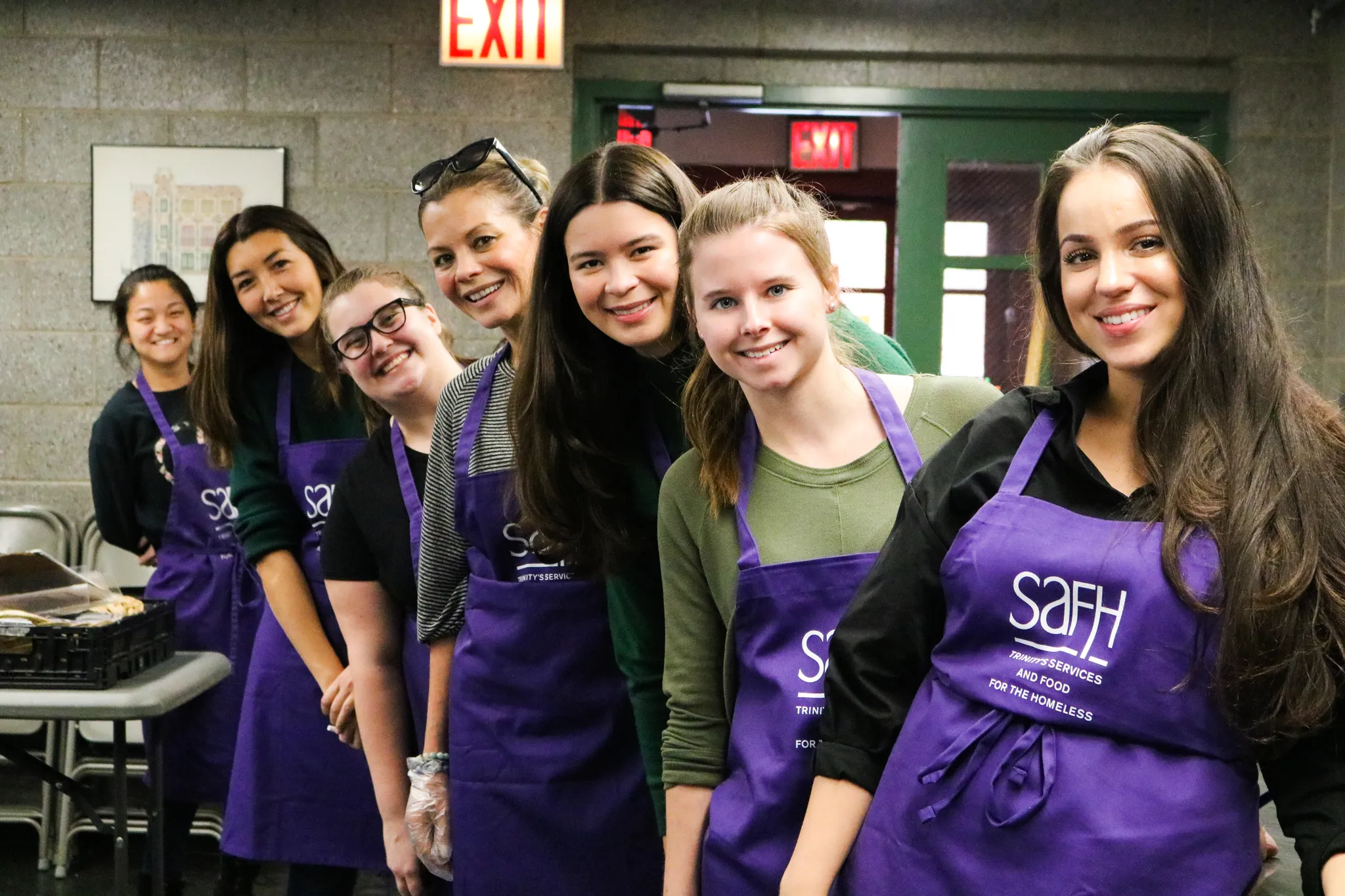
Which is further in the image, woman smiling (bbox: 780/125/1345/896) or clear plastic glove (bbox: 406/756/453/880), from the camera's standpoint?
clear plastic glove (bbox: 406/756/453/880)

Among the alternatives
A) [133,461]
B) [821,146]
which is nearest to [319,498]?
[133,461]

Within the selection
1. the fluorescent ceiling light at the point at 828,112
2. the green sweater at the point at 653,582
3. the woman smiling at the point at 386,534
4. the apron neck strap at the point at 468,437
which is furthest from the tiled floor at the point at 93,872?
the fluorescent ceiling light at the point at 828,112

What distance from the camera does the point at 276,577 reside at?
7.40 ft

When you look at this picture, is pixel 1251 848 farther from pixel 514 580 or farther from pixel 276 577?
pixel 276 577

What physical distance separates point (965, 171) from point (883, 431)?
9.54 ft

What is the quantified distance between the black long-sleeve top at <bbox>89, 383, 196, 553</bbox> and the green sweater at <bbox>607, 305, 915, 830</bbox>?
1.82 m

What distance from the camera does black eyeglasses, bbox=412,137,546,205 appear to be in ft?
6.00

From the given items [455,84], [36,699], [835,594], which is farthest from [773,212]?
[455,84]

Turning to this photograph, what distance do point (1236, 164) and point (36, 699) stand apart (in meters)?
3.63

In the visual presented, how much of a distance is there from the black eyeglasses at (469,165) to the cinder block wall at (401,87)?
6.54ft

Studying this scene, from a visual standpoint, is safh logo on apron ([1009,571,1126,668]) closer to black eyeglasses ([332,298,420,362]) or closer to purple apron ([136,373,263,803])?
black eyeglasses ([332,298,420,362])

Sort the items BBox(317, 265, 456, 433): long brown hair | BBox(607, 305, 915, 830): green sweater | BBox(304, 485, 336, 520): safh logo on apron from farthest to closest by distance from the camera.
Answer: BBox(304, 485, 336, 520): safh logo on apron, BBox(317, 265, 456, 433): long brown hair, BBox(607, 305, 915, 830): green sweater

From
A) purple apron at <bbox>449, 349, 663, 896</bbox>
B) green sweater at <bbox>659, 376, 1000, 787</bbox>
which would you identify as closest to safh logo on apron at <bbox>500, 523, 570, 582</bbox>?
purple apron at <bbox>449, 349, 663, 896</bbox>

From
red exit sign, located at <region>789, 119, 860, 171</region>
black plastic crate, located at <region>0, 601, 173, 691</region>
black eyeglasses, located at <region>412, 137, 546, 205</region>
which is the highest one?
red exit sign, located at <region>789, 119, 860, 171</region>
